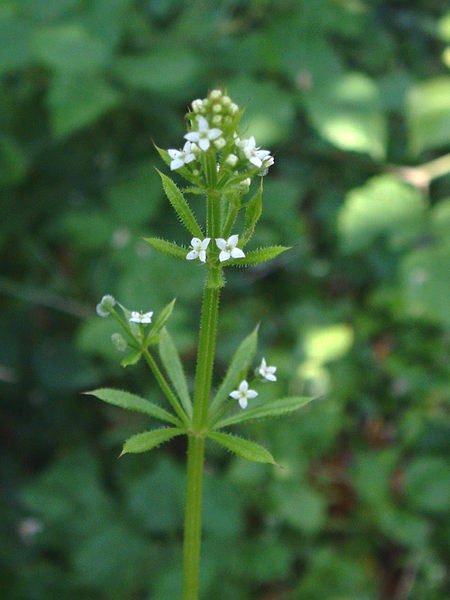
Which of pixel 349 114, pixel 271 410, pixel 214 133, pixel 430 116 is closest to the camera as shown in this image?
pixel 214 133

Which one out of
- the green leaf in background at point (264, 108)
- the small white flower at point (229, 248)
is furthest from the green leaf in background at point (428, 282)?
the small white flower at point (229, 248)

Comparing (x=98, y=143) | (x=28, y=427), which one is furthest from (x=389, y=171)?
(x=28, y=427)

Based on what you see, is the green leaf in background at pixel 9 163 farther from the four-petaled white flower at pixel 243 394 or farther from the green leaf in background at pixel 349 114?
the four-petaled white flower at pixel 243 394

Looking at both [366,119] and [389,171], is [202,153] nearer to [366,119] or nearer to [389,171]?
[366,119]

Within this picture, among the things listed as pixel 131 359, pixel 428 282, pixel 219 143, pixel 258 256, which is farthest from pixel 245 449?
pixel 428 282

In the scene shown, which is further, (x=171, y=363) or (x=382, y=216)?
(x=382, y=216)

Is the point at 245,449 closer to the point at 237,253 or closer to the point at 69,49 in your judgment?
the point at 237,253

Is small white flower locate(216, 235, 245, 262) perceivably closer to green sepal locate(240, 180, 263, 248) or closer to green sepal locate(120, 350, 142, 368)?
green sepal locate(240, 180, 263, 248)
